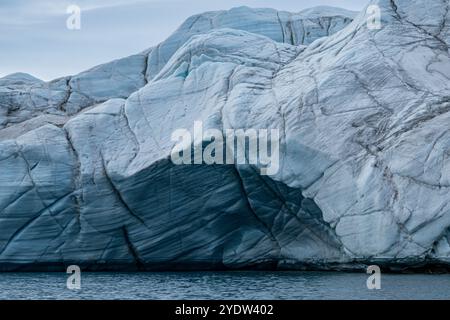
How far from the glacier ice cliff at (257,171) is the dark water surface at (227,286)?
0.84m

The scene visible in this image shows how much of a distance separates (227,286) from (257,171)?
388cm

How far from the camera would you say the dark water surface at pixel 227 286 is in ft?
71.6

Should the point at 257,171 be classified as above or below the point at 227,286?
above

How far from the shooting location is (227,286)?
943 inches

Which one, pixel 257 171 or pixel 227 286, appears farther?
pixel 257 171

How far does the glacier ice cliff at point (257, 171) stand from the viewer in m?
25.2

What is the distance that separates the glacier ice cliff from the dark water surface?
0.84 metres

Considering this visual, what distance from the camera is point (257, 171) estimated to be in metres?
26.7

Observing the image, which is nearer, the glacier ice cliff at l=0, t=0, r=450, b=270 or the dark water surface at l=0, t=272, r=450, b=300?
the dark water surface at l=0, t=272, r=450, b=300

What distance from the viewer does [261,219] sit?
90.7ft

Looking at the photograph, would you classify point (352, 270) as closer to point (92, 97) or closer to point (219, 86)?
point (219, 86)

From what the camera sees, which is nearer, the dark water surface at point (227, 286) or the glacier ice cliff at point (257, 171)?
the dark water surface at point (227, 286)

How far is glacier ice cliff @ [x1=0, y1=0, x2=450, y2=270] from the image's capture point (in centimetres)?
2516

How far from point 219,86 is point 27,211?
6404 mm
